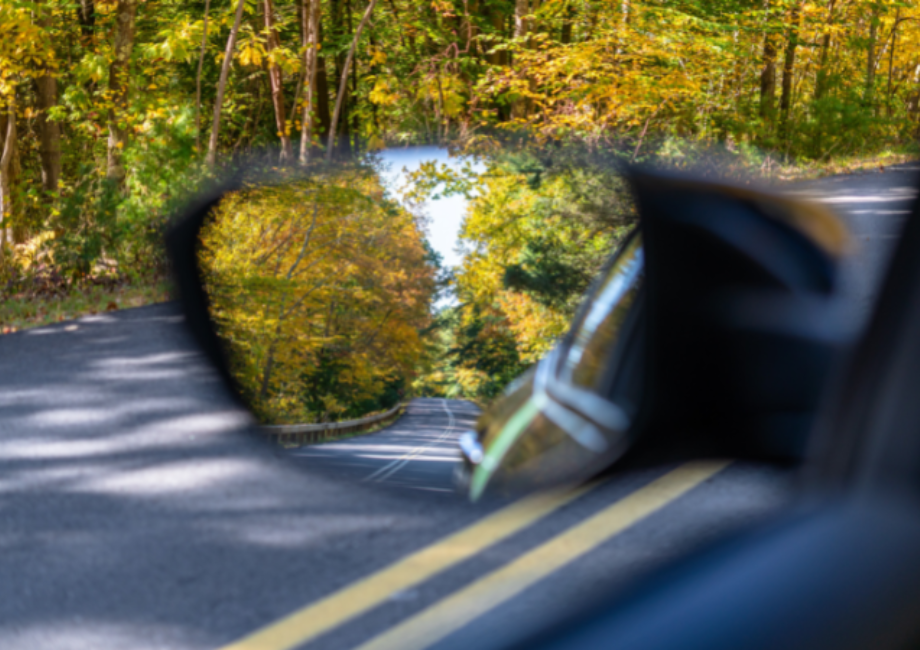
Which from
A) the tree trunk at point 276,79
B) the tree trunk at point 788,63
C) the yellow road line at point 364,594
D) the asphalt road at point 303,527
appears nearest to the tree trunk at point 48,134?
the tree trunk at point 276,79

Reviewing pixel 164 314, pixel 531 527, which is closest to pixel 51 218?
pixel 164 314

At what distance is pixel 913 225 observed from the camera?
1.00 meters

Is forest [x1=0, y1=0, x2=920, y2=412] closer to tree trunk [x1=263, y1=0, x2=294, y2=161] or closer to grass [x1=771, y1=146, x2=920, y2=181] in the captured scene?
tree trunk [x1=263, y1=0, x2=294, y2=161]

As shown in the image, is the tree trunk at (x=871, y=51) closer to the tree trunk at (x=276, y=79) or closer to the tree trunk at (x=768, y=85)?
the tree trunk at (x=768, y=85)

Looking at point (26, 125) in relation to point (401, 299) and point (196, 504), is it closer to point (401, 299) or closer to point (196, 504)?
point (196, 504)

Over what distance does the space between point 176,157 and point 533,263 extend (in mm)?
9870

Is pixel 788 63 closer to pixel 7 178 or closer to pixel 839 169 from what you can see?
pixel 7 178

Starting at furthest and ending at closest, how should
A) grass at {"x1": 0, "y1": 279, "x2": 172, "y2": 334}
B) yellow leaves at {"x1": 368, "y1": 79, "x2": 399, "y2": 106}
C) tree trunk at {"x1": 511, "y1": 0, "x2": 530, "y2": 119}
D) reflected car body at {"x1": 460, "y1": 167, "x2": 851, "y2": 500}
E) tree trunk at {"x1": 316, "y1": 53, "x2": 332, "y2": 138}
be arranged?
1. tree trunk at {"x1": 316, "y1": 53, "x2": 332, "y2": 138}
2. yellow leaves at {"x1": 368, "y1": 79, "x2": 399, "y2": 106}
3. tree trunk at {"x1": 511, "y1": 0, "x2": 530, "y2": 119}
4. grass at {"x1": 0, "y1": 279, "x2": 172, "y2": 334}
5. reflected car body at {"x1": 460, "y1": 167, "x2": 851, "y2": 500}

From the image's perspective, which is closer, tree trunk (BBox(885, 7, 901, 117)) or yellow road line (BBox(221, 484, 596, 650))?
yellow road line (BBox(221, 484, 596, 650))

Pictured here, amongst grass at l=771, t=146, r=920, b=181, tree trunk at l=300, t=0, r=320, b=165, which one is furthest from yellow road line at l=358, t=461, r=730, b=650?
tree trunk at l=300, t=0, r=320, b=165

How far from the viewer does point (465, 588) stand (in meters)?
2.36

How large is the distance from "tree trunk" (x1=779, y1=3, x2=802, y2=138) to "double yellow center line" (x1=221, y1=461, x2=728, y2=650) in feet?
54.1

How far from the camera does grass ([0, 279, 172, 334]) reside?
8117 millimetres

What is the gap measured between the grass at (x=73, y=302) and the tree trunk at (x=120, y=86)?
2027 millimetres
